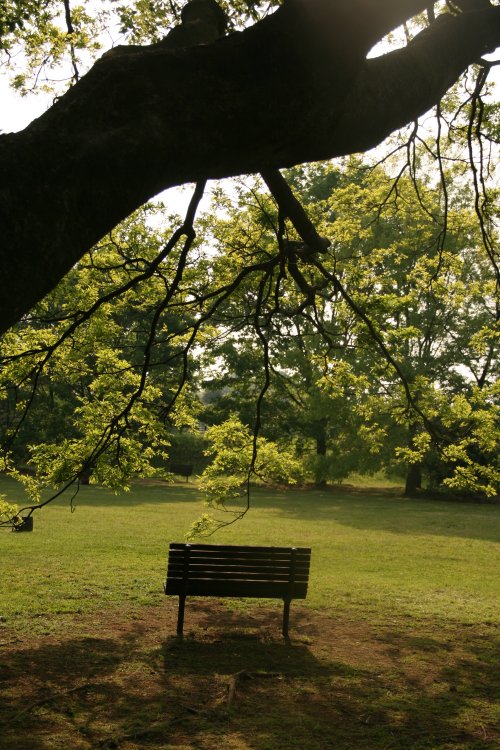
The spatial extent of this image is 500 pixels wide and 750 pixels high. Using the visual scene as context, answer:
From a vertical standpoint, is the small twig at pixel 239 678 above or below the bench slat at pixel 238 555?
below

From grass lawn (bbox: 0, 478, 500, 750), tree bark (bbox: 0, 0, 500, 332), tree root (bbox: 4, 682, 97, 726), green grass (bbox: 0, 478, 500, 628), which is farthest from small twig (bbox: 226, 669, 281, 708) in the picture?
tree bark (bbox: 0, 0, 500, 332)

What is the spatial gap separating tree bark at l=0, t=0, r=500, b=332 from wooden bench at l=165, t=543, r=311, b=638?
20.6 ft

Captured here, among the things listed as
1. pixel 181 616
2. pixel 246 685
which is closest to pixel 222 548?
pixel 181 616

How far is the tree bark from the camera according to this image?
250 centimetres

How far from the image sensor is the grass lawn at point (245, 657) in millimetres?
5793

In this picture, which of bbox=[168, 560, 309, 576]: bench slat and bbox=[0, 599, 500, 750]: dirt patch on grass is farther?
bbox=[168, 560, 309, 576]: bench slat

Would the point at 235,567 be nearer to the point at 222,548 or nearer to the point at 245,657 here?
the point at 222,548

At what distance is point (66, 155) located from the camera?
8.52 ft

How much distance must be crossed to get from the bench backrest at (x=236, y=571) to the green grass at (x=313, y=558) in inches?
76.1

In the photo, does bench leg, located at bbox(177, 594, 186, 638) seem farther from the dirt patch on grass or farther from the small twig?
the small twig

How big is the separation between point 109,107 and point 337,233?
1042cm

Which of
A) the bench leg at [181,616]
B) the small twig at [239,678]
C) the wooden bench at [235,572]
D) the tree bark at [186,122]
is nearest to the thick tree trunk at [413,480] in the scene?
the wooden bench at [235,572]

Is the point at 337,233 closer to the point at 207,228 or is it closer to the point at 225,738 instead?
the point at 207,228

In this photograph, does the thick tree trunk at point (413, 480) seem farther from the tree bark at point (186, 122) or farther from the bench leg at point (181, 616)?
the tree bark at point (186, 122)
